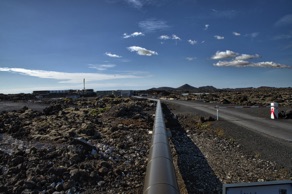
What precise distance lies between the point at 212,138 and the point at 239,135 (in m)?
1.44

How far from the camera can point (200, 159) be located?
1069cm

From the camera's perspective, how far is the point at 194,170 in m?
9.39

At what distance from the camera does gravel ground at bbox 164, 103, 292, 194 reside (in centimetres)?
825

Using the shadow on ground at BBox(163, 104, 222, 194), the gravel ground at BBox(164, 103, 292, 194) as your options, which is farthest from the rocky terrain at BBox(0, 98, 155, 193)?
the gravel ground at BBox(164, 103, 292, 194)

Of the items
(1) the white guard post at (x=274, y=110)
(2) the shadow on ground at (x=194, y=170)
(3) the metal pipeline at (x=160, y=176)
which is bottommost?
(2) the shadow on ground at (x=194, y=170)

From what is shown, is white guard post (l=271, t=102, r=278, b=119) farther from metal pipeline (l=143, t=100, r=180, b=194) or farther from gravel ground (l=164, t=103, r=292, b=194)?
metal pipeline (l=143, t=100, r=180, b=194)

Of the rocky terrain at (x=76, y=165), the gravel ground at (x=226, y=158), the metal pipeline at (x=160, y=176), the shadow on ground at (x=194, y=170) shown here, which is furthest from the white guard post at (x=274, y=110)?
the metal pipeline at (x=160, y=176)

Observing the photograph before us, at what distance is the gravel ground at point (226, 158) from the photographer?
325 inches

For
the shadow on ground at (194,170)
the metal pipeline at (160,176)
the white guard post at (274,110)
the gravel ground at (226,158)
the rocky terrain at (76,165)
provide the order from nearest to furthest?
the metal pipeline at (160,176), the shadow on ground at (194,170), the rocky terrain at (76,165), the gravel ground at (226,158), the white guard post at (274,110)

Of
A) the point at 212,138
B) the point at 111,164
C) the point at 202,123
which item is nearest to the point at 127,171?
the point at 111,164

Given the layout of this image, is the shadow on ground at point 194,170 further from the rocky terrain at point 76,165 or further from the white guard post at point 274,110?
the white guard post at point 274,110

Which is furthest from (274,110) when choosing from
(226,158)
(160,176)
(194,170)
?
(160,176)

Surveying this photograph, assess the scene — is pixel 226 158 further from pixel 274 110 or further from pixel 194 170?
pixel 274 110

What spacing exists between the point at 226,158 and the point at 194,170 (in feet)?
6.39
